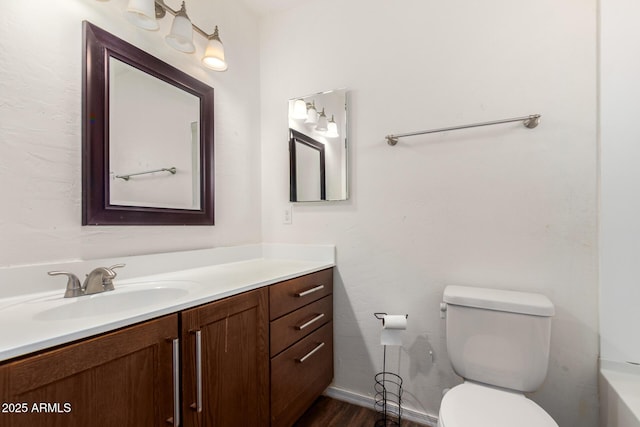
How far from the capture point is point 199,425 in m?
0.99

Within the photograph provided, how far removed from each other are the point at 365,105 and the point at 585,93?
1.06 m

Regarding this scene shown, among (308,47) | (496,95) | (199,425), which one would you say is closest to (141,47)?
(308,47)

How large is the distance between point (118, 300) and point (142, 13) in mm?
1169

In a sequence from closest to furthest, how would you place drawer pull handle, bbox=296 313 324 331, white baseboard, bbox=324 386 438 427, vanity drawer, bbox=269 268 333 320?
vanity drawer, bbox=269 268 333 320, drawer pull handle, bbox=296 313 324 331, white baseboard, bbox=324 386 438 427

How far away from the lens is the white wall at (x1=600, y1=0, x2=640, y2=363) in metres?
1.23

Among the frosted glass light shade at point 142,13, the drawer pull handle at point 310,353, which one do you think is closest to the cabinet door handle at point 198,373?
the drawer pull handle at point 310,353

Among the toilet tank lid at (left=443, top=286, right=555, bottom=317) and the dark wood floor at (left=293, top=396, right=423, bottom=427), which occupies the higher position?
the toilet tank lid at (left=443, top=286, right=555, bottom=317)

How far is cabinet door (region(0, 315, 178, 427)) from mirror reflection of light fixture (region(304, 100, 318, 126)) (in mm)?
1448

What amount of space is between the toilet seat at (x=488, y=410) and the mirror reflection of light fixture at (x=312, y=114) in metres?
1.66

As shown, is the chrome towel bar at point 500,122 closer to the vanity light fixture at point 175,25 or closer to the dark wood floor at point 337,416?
the vanity light fixture at point 175,25

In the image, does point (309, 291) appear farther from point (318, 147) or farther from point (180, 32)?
point (180, 32)

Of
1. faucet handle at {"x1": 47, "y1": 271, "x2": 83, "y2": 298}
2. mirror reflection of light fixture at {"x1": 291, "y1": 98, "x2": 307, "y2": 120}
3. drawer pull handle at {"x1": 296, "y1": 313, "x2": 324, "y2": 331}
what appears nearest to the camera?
faucet handle at {"x1": 47, "y1": 271, "x2": 83, "y2": 298}

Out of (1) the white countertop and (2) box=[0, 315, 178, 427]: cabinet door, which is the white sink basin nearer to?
(1) the white countertop

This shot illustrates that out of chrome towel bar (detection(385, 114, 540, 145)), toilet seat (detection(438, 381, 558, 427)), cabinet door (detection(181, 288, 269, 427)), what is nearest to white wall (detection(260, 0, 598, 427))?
chrome towel bar (detection(385, 114, 540, 145))
